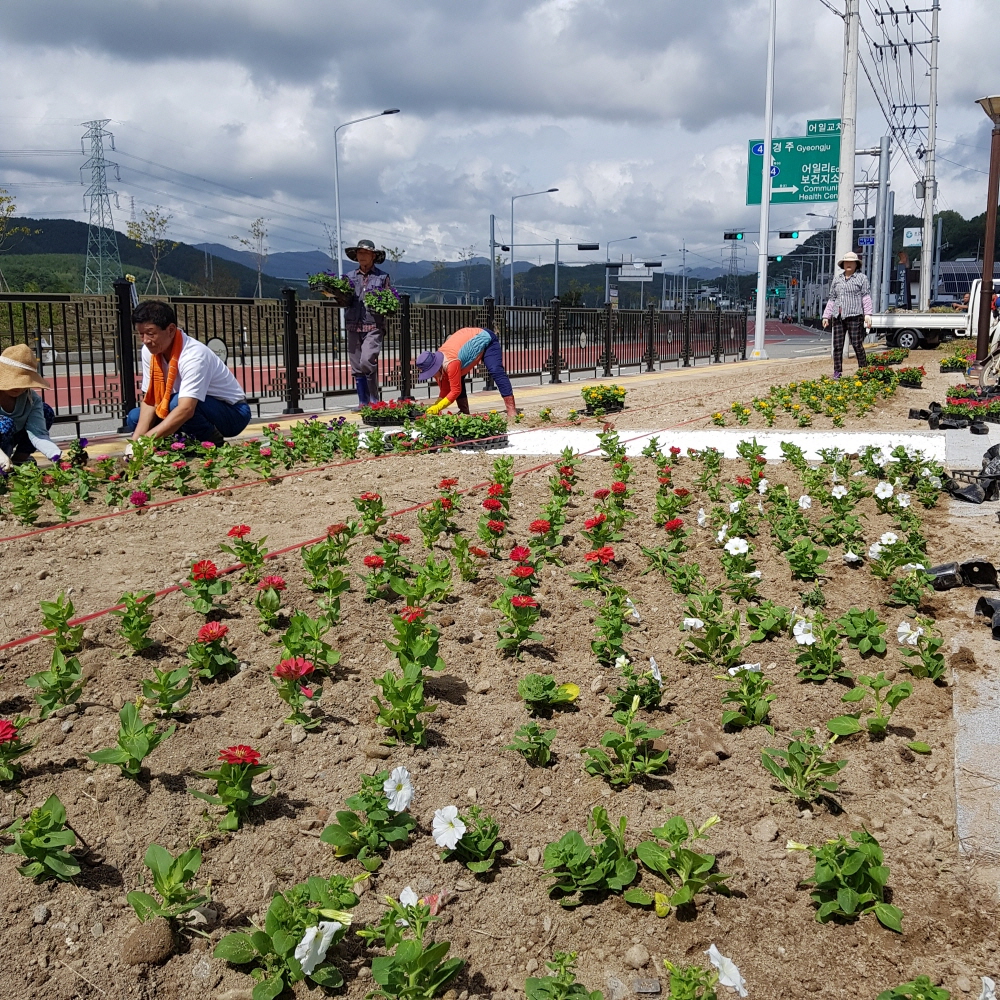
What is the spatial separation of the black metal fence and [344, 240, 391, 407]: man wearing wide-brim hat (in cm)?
180

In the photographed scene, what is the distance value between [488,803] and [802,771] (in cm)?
84

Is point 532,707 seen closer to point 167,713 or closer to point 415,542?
point 167,713

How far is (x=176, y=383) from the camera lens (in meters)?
6.83

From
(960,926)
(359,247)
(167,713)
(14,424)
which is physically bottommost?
(960,926)

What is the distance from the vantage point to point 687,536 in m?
4.77

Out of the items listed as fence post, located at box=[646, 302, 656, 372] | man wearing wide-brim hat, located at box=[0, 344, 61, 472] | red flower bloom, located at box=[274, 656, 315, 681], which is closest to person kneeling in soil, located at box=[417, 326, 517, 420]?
man wearing wide-brim hat, located at box=[0, 344, 61, 472]

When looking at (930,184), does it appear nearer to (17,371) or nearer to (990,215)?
(990,215)

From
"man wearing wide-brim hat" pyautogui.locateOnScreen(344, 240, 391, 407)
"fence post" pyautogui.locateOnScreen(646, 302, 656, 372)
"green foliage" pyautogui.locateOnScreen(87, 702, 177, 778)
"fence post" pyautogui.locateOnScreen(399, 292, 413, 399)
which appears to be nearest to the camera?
"green foliage" pyautogui.locateOnScreen(87, 702, 177, 778)

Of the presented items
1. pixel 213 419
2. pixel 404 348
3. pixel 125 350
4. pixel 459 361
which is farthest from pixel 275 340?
pixel 213 419

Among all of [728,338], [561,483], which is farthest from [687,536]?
[728,338]

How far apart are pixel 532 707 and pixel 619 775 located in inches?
17.8

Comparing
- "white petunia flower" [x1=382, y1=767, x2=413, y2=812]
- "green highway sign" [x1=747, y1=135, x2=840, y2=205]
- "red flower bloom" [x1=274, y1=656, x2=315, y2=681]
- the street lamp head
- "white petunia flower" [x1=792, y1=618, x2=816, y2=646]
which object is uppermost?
"green highway sign" [x1=747, y1=135, x2=840, y2=205]

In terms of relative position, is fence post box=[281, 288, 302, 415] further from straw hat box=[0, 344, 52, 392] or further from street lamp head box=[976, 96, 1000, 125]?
street lamp head box=[976, 96, 1000, 125]

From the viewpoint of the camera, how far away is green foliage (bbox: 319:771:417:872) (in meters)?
2.26
